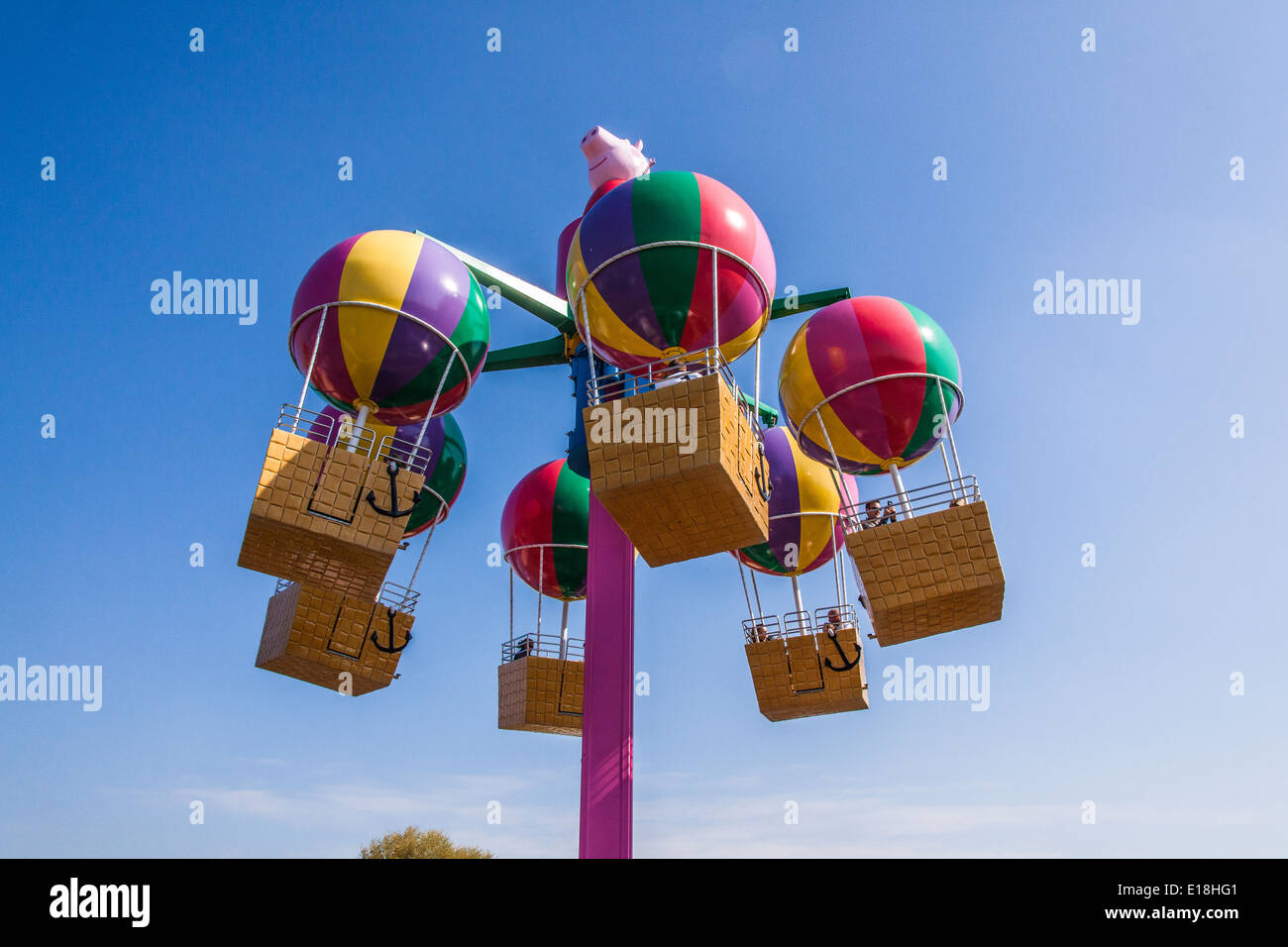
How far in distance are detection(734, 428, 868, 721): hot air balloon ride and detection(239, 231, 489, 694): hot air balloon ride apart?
4151mm

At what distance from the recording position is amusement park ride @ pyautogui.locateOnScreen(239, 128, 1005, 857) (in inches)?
304

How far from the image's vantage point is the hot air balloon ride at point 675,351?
738 centimetres

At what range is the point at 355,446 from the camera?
870 centimetres

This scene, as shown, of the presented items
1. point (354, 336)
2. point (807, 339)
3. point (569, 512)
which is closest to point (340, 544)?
point (354, 336)

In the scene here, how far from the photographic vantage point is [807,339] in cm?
951

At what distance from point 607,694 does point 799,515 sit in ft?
12.1

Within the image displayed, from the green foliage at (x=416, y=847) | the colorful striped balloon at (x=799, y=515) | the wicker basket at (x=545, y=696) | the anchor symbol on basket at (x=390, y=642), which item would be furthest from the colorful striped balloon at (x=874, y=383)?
the green foliage at (x=416, y=847)

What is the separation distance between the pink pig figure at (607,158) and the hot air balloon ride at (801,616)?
148 inches

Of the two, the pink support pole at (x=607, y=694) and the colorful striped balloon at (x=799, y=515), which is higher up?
the colorful striped balloon at (x=799, y=515)

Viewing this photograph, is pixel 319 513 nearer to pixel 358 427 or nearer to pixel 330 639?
pixel 358 427

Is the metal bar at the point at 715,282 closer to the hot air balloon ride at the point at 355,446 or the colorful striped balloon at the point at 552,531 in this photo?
the hot air balloon ride at the point at 355,446

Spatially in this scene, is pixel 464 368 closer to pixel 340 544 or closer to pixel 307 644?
pixel 340 544
